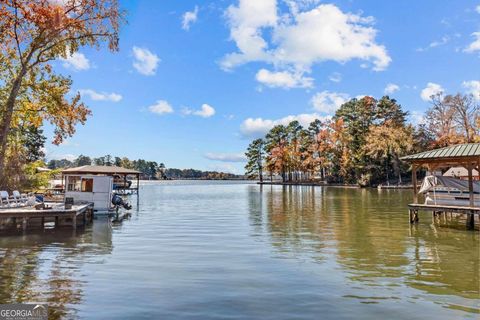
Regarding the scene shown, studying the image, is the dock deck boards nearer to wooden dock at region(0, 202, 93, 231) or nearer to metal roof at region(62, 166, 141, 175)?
wooden dock at region(0, 202, 93, 231)

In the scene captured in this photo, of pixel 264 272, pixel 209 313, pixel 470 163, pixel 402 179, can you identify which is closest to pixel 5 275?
pixel 209 313

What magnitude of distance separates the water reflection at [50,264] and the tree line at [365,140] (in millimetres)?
50282

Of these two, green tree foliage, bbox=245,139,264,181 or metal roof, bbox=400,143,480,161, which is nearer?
metal roof, bbox=400,143,480,161

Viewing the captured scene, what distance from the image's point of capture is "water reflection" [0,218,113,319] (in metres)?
8.30

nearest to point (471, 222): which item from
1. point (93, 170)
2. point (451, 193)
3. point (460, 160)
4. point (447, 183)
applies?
point (451, 193)

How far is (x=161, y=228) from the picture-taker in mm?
20328

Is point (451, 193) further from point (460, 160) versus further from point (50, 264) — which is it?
point (50, 264)

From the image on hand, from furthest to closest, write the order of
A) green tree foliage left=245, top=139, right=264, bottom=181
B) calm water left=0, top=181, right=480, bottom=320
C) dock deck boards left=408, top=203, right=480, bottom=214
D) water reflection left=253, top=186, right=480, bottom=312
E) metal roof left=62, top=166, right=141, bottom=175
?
green tree foliage left=245, top=139, right=264, bottom=181 < metal roof left=62, top=166, right=141, bottom=175 < dock deck boards left=408, top=203, right=480, bottom=214 < water reflection left=253, top=186, right=480, bottom=312 < calm water left=0, top=181, right=480, bottom=320

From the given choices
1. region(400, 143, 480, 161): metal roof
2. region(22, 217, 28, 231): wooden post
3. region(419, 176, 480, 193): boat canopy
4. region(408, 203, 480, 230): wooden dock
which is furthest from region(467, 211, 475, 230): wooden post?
region(22, 217, 28, 231): wooden post

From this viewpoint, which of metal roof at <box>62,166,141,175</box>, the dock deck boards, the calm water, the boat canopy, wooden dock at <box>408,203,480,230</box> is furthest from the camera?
metal roof at <box>62,166,141,175</box>

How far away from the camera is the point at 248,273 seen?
10578 millimetres

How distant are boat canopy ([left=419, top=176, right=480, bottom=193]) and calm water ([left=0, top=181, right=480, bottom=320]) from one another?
231 cm

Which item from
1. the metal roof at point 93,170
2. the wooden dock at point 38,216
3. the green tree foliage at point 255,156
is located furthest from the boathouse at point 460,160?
the green tree foliage at point 255,156

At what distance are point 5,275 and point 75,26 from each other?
13.4 metres
